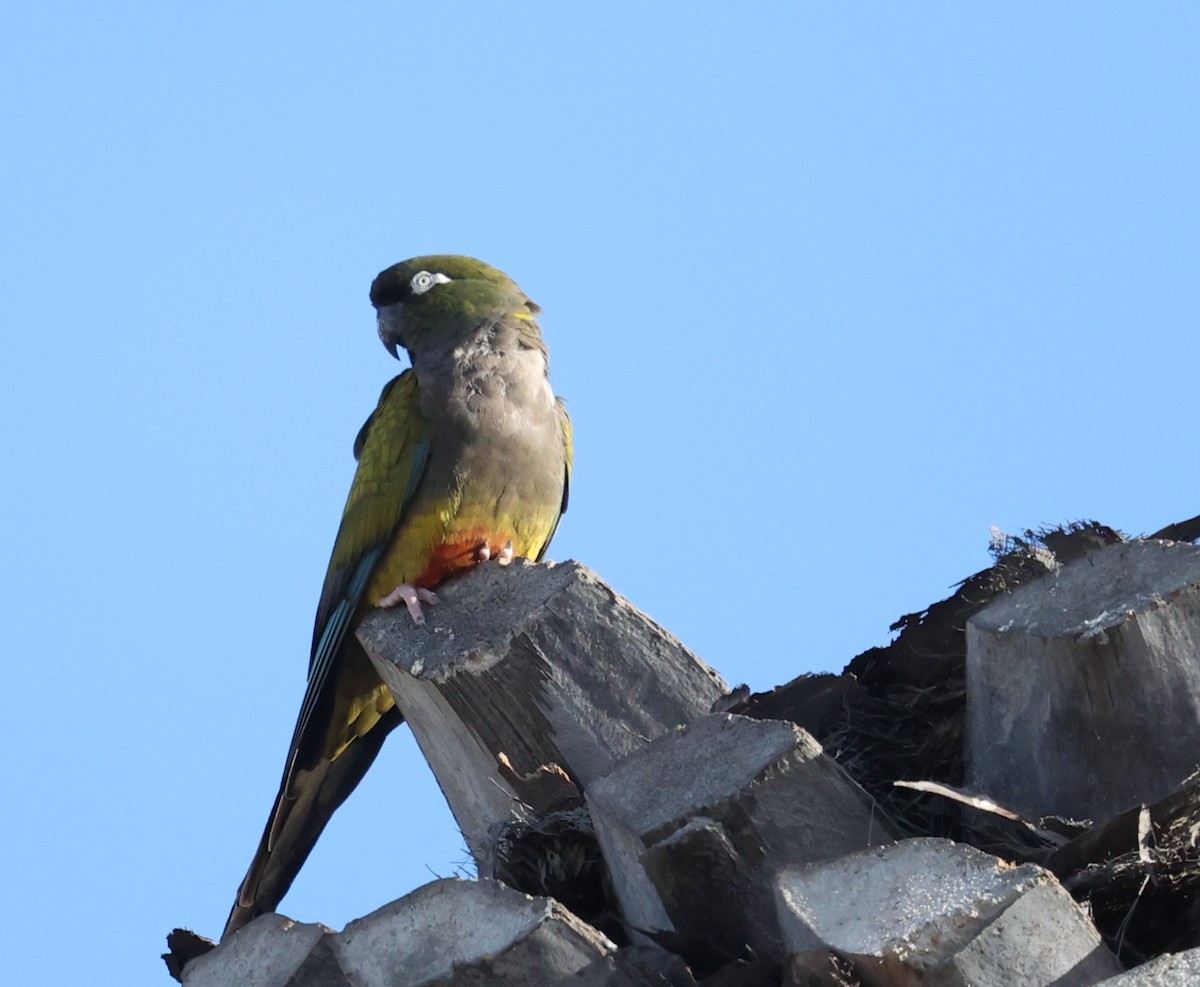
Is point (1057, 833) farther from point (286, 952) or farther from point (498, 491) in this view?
point (498, 491)

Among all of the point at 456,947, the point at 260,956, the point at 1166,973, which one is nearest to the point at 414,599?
the point at 260,956

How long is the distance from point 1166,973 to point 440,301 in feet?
17.3

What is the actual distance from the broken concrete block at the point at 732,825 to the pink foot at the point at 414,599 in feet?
5.53

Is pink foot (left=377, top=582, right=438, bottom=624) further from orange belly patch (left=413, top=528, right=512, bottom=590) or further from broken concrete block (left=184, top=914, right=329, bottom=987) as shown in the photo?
broken concrete block (left=184, top=914, right=329, bottom=987)

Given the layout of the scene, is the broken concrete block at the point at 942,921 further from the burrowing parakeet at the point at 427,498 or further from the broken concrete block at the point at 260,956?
the burrowing parakeet at the point at 427,498

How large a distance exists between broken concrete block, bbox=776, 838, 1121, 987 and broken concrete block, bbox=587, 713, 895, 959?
0.32m

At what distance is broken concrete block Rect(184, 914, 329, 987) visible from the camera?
11.0ft

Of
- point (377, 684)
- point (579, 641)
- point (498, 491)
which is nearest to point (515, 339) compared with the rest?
point (498, 491)

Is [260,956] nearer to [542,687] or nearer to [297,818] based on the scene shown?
[542,687]

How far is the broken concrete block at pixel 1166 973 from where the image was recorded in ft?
7.50

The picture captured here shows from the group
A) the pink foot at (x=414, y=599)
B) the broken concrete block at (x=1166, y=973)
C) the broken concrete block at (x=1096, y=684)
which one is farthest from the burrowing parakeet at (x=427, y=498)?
the broken concrete block at (x=1166, y=973)

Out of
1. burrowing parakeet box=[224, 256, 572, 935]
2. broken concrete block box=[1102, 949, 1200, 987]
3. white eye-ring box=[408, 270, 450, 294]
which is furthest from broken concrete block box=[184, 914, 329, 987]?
white eye-ring box=[408, 270, 450, 294]

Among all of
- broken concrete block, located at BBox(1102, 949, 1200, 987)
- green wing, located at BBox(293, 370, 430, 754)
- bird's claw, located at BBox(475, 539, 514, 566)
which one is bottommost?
broken concrete block, located at BBox(1102, 949, 1200, 987)

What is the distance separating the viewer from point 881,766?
350 cm
